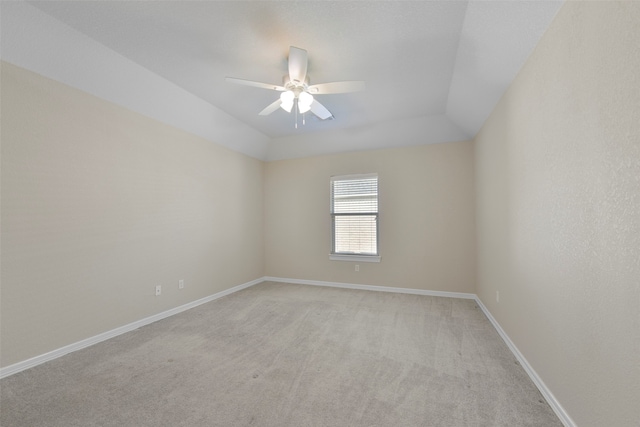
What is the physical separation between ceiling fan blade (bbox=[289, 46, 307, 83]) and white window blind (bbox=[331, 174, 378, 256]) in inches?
99.0

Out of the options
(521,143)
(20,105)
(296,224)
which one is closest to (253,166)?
(296,224)

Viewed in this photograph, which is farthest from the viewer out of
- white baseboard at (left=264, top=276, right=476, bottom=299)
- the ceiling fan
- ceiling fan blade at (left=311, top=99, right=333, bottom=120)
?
white baseboard at (left=264, top=276, right=476, bottom=299)

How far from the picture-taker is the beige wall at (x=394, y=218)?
13.0ft

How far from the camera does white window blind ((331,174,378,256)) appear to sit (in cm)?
452

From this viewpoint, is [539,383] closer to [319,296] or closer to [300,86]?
[319,296]

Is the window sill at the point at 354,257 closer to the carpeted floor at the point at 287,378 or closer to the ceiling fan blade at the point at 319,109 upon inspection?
the carpeted floor at the point at 287,378

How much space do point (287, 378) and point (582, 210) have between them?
7.20ft

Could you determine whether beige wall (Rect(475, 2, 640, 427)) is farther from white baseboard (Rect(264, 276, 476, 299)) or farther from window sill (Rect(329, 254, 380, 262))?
window sill (Rect(329, 254, 380, 262))

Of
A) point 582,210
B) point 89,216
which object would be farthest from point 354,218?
point 89,216

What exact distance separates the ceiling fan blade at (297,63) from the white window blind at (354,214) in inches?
99.0

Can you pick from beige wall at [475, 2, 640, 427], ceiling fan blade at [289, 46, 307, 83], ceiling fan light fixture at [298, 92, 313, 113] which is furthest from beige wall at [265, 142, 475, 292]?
ceiling fan blade at [289, 46, 307, 83]

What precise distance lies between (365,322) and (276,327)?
1.06 metres

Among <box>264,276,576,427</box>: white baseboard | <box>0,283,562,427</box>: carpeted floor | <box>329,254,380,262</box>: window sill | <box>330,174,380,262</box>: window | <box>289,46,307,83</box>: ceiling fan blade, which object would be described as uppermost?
<box>289,46,307,83</box>: ceiling fan blade

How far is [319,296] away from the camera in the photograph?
4.11 meters
